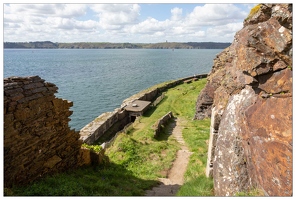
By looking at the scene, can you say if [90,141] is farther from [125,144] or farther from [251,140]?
[251,140]

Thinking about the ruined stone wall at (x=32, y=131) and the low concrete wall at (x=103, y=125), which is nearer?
the ruined stone wall at (x=32, y=131)

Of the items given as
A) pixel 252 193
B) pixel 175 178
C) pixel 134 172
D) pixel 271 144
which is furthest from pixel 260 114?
pixel 134 172

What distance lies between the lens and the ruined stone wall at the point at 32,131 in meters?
9.14

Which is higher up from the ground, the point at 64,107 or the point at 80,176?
the point at 64,107

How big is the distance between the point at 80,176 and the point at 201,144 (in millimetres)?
10742

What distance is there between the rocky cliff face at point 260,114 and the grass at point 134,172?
1.74 m

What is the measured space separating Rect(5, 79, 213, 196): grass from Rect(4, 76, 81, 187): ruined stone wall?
1.61 feet

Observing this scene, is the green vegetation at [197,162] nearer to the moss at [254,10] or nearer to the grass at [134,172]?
the grass at [134,172]

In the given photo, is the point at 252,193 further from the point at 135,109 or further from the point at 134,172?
the point at 135,109

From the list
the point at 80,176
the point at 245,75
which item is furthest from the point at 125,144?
the point at 245,75

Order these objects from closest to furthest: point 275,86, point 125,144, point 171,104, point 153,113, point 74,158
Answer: point 275,86, point 74,158, point 125,144, point 153,113, point 171,104

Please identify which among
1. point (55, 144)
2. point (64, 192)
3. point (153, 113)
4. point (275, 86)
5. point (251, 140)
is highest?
point (275, 86)

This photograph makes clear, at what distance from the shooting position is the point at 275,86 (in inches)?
325

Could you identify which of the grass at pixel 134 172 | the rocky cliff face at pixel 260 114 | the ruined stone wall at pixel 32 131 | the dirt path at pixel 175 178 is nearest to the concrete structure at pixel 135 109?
the grass at pixel 134 172
